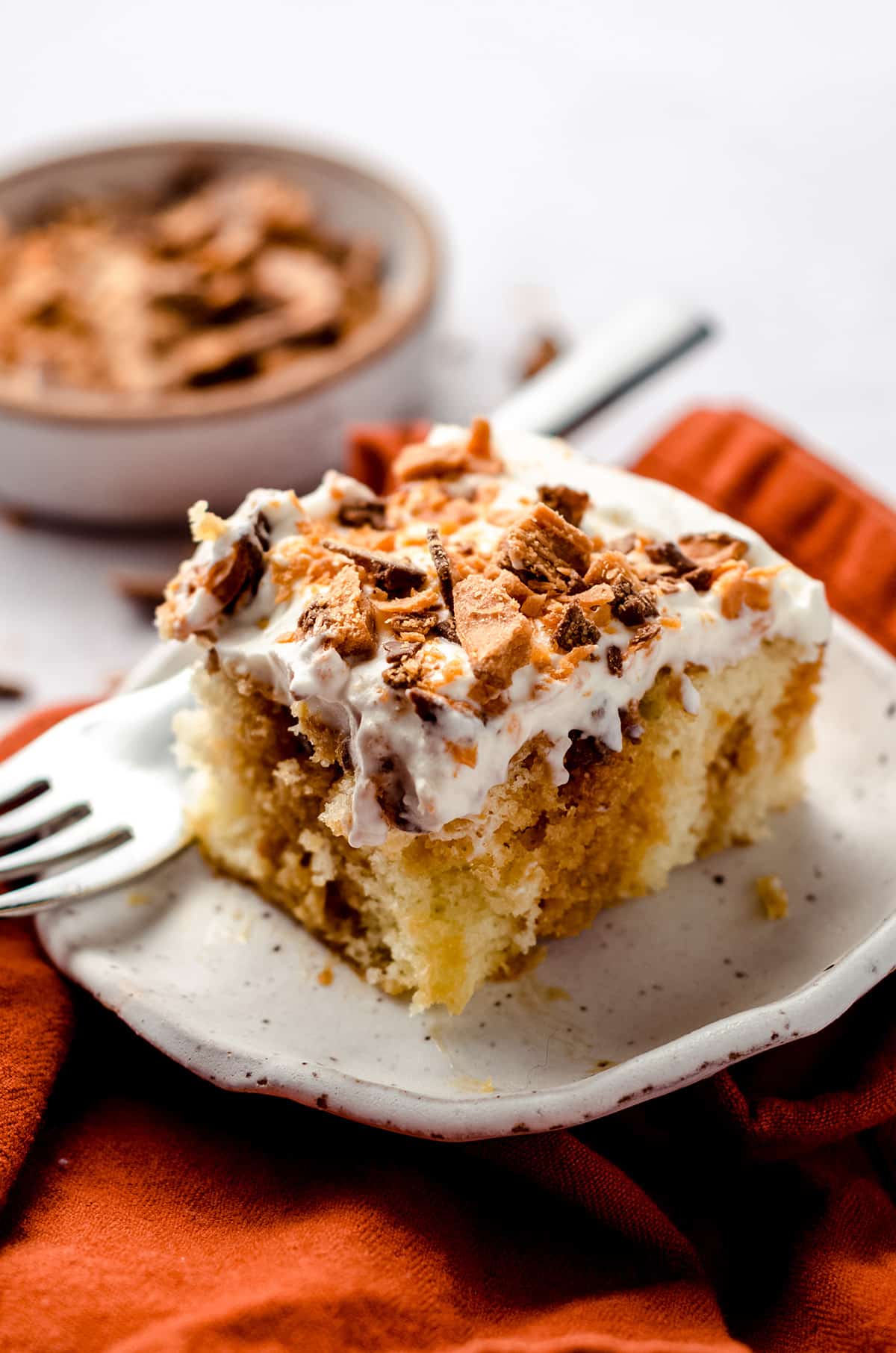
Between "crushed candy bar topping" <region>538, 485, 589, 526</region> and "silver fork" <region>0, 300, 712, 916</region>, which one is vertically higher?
"crushed candy bar topping" <region>538, 485, 589, 526</region>

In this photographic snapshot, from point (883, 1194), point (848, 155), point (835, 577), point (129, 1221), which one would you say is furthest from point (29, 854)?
point (848, 155)

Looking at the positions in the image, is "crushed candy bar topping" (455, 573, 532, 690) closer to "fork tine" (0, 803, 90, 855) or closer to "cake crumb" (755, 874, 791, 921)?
"cake crumb" (755, 874, 791, 921)

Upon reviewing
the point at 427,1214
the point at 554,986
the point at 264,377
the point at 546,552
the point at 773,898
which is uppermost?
the point at 546,552

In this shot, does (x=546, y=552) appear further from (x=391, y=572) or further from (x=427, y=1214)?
(x=427, y=1214)

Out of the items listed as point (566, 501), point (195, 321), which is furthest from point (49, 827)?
point (195, 321)

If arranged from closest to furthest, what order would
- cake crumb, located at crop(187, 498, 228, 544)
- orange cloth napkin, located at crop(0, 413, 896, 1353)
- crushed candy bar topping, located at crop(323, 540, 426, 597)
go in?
1. orange cloth napkin, located at crop(0, 413, 896, 1353)
2. crushed candy bar topping, located at crop(323, 540, 426, 597)
3. cake crumb, located at crop(187, 498, 228, 544)

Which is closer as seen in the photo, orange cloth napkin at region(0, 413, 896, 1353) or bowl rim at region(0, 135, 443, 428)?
orange cloth napkin at region(0, 413, 896, 1353)

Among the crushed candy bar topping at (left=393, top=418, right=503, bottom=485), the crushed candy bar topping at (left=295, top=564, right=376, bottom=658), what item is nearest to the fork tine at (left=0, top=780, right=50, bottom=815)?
the crushed candy bar topping at (left=295, top=564, right=376, bottom=658)
